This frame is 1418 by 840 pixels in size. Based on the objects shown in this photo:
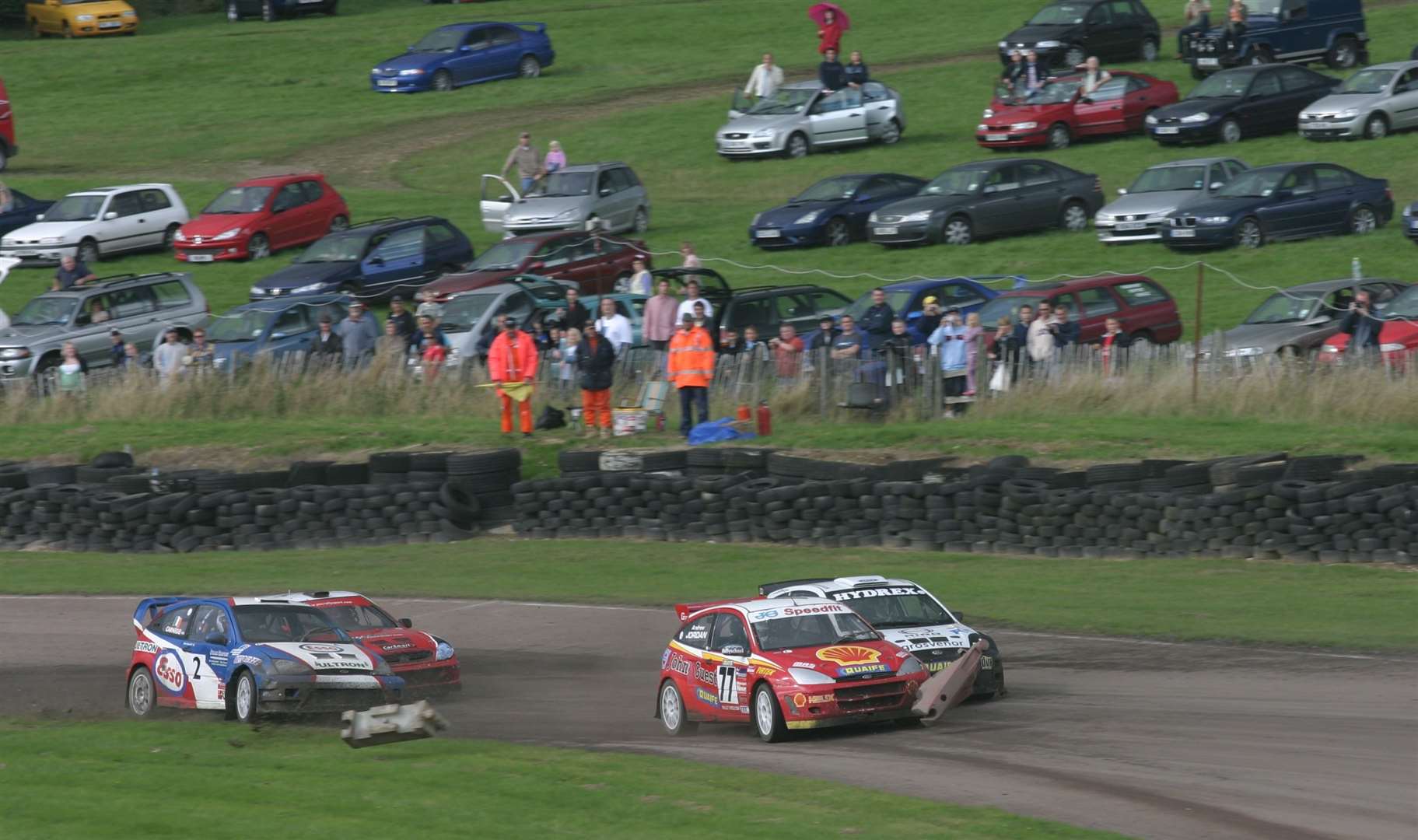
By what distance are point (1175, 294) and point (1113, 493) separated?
33.0 feet

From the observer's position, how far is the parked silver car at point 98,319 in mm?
27859

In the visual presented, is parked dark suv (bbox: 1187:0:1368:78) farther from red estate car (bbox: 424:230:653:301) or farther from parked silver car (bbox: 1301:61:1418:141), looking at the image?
red estate car (bbox: 424:230:653:301)

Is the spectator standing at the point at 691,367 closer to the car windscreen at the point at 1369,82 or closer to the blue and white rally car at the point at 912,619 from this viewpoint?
the blue and white rally car at the point at 912,619

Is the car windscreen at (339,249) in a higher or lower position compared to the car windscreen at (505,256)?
higher

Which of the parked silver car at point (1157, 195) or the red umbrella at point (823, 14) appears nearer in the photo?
the parked silver car at point (1157, 195)

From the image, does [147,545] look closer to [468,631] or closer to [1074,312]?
[468,631]

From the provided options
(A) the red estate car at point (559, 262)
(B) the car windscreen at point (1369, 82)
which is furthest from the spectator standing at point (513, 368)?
(B) the car windscreen at point (1369, 82)

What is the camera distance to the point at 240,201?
34.3 metres

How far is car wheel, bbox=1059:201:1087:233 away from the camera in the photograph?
102ft

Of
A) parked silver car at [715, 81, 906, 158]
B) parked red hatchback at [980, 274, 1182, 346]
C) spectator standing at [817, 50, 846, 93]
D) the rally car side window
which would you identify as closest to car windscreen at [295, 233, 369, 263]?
parked silver car at [715, 81, 906, 158]

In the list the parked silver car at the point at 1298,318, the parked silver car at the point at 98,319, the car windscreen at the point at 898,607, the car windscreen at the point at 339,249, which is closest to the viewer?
the car windscreen at the point at 898,607

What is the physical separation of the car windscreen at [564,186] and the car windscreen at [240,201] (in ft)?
16.2

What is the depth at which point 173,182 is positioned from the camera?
136 feet

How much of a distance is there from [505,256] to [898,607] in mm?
17178
